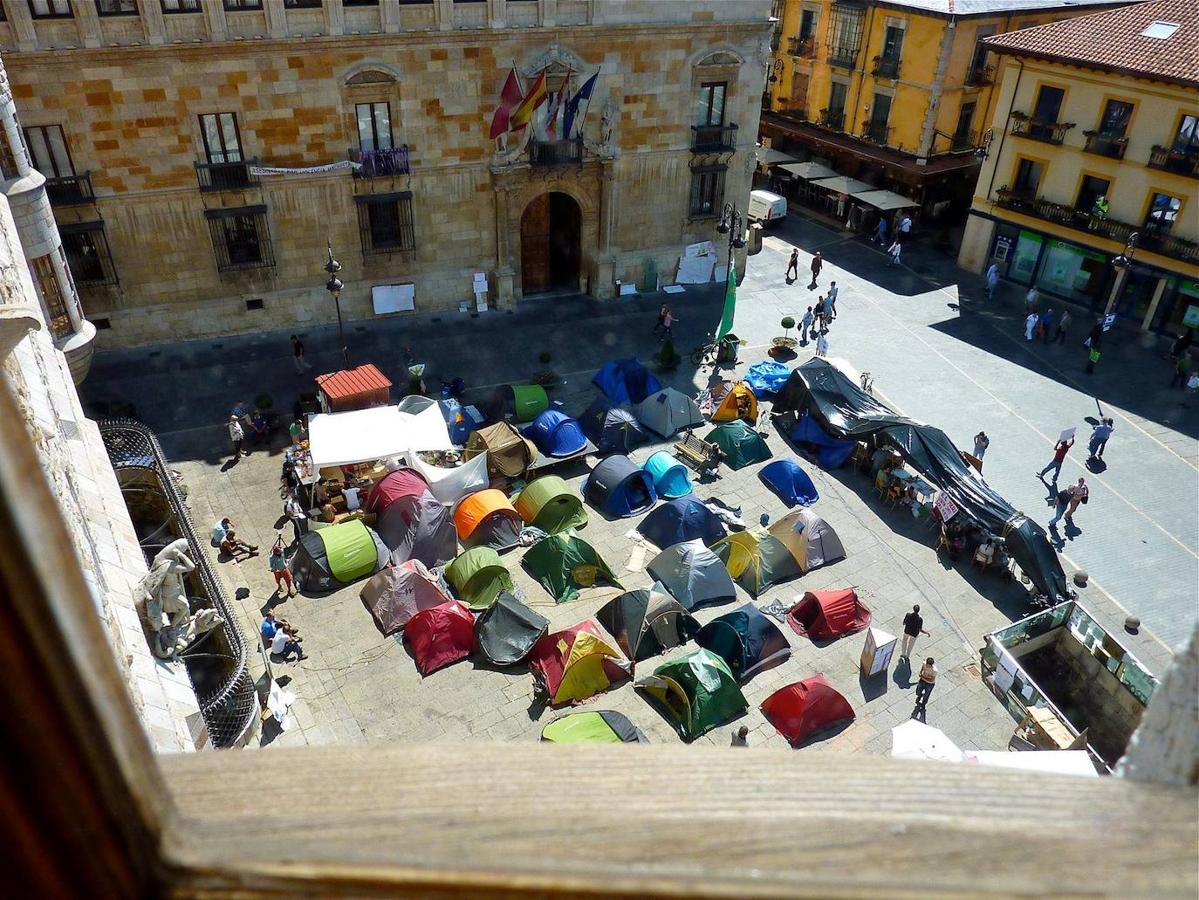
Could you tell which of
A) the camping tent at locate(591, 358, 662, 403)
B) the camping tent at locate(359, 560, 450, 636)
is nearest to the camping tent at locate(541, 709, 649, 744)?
the camping tent at locate(359, 560, 450, 636)

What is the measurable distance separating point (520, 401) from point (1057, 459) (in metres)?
15.6

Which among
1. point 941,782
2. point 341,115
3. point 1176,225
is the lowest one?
point 1176,225

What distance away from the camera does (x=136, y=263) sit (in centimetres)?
2977

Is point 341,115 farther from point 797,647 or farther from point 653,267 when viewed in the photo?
point 797,647

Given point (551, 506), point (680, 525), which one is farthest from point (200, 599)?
point (680, 525)

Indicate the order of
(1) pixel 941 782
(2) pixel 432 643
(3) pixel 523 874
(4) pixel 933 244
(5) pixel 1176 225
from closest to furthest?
(3) pixel 523 874 → (1) pixel 941 782 → (2) pixel 432 643 → (5) pixel 1176 225 → (4) pixel 933 244

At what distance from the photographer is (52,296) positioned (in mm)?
22641

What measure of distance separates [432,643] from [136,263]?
18583 millimetres

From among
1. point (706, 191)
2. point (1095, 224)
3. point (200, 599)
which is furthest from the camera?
point (706, 191)

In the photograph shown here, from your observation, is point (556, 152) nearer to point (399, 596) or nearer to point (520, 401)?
point (520, 401)

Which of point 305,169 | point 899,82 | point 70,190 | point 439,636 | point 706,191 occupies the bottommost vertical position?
point 439,636

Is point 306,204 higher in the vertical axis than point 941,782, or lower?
lower

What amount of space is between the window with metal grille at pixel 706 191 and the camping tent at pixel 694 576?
61.7 feet

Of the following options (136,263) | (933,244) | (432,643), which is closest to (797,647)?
(432,643)
